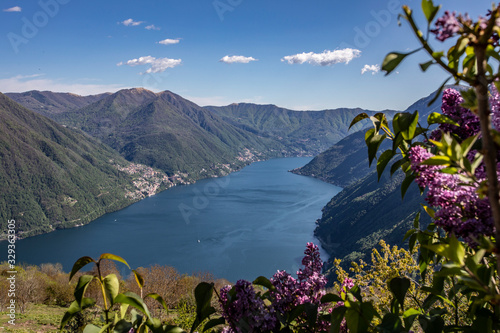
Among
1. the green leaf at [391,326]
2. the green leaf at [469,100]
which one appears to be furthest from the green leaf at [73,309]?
the green leaf at [469,100]

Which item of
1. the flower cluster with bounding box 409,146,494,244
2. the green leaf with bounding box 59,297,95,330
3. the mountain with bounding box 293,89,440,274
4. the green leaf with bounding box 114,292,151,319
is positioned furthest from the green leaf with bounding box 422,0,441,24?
the mountain with bounding box 293,89,440,274

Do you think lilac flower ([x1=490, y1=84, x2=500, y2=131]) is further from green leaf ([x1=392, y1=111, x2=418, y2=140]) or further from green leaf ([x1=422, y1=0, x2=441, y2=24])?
green leaf ([x1=422, y1=0, x2=441, y2=24])

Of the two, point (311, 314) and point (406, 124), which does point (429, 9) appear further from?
point (311, 314)

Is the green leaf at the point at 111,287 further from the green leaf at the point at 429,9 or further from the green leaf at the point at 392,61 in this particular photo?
the green leaf at the point at 429,9

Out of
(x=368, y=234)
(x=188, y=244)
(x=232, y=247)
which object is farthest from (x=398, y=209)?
(x=188, y=244)

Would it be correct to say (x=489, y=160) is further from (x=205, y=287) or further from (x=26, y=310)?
(x=26, y=310)

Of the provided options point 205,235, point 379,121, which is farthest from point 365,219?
point 379,121

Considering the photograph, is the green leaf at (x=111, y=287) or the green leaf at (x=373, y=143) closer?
the green leaf at (x=111, y=287)
